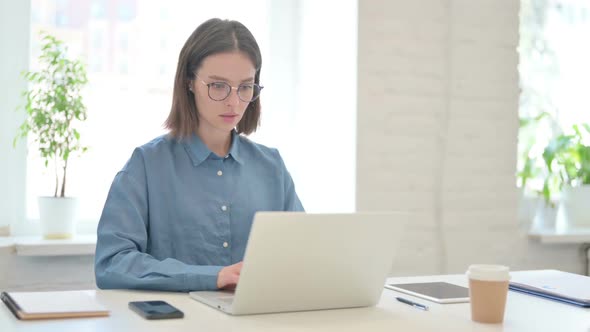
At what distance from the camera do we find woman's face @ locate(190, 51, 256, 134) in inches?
76.7

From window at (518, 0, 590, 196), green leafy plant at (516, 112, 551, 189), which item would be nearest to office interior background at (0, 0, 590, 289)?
green leafy plant at (516, 112, 551, 189)

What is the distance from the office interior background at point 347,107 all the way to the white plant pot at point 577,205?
0.80 ft

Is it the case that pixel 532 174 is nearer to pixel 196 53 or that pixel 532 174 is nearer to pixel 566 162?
pixel 566 162

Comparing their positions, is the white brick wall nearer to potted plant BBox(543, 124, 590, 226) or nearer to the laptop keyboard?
potted plant BBox(543, 124, 590, 226)

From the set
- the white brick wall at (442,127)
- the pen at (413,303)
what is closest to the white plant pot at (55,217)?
the white brick wall at (442,127)

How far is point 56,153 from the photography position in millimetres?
2717

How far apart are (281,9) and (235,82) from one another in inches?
52.2

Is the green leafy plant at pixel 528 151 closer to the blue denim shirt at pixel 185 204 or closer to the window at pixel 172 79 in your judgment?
the window at pixel 172 79

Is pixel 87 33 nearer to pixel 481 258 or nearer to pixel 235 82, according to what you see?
pixel 235 82

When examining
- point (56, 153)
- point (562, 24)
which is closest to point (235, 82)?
point (56, 153)

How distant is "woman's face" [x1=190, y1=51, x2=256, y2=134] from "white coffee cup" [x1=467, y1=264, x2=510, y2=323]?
2.64 ft

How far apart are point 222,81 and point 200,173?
25 cm

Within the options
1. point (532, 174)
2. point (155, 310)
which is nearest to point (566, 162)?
point (532, 174)

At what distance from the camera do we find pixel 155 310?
4.56 feet
